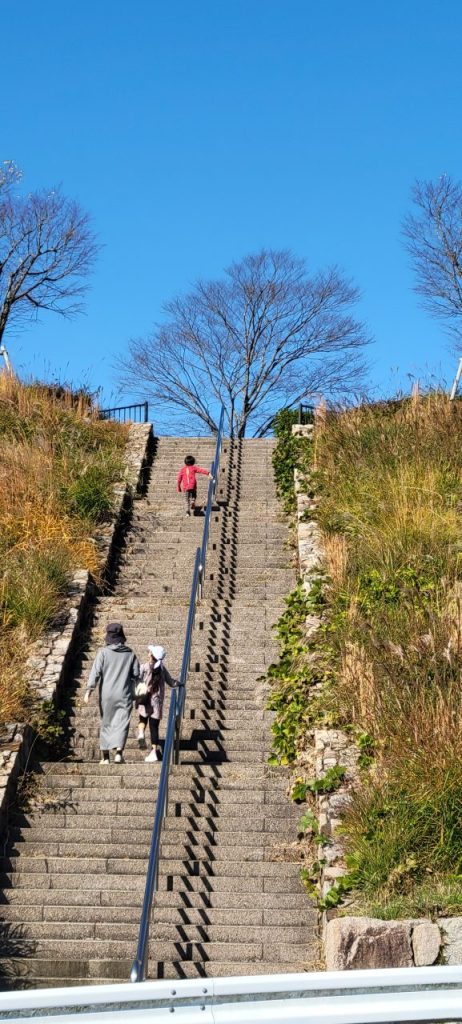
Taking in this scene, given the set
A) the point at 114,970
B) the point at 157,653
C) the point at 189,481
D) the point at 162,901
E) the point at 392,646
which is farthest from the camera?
the point at 189,481

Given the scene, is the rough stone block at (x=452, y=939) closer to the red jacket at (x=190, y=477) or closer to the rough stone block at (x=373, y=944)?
the rough stone block at (x=373, y=944)

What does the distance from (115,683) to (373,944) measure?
4.29 metres

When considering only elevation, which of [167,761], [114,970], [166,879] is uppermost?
[167,761]

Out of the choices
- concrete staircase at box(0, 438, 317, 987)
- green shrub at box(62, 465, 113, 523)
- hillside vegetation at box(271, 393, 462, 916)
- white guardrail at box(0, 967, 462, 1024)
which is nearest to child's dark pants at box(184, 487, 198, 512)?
green shrub at box(62, 465, 113, 523)

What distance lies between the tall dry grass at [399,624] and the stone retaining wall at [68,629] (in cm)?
308

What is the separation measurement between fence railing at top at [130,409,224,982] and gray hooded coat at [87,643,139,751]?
0.46 meters

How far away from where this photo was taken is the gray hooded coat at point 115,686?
10836 millimetres

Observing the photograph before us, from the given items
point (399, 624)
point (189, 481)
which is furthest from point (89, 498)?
point (399, 624)

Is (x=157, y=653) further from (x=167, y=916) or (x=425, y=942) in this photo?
(x=425, y=942)

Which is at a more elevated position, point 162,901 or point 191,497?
point 191,497

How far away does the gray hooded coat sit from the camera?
A: 1084 cm

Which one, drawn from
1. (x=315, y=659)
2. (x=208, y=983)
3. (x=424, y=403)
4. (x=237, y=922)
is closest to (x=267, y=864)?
(x=237, y=922)

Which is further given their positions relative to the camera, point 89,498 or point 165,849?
point 89,498

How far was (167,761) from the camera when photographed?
968cm
